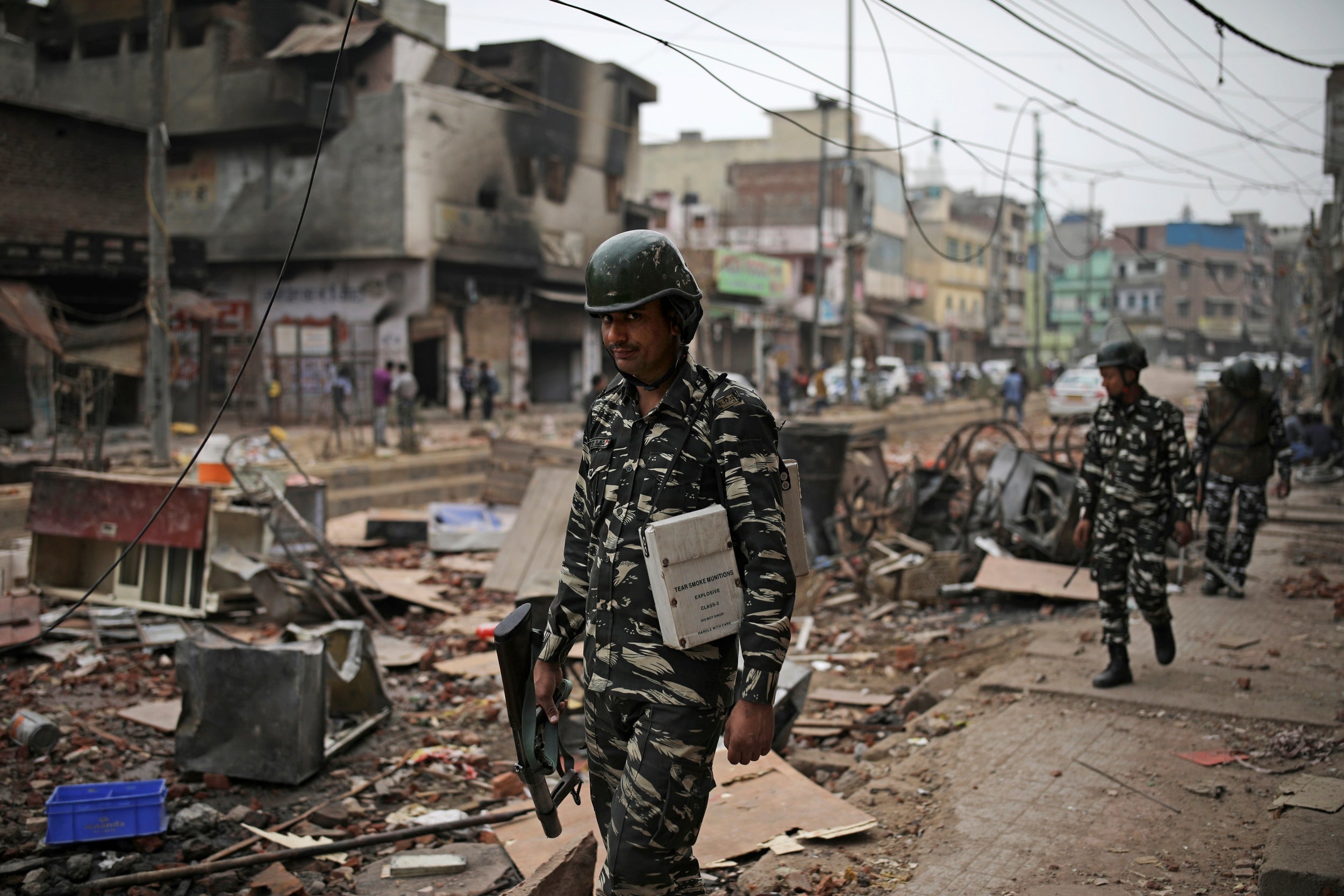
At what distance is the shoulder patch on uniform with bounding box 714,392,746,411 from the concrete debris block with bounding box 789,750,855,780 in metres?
3.10

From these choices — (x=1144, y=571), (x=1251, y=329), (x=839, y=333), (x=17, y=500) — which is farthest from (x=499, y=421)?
(x=1251, y=329)

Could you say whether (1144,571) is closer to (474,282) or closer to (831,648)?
(831,648)

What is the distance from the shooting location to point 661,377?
8.47 feet

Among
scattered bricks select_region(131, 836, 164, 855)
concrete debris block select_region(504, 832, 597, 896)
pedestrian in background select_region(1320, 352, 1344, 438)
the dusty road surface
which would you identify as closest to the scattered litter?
the dusty road surface

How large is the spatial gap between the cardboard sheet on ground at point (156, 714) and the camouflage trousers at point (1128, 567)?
4.82 m

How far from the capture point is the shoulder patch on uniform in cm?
246

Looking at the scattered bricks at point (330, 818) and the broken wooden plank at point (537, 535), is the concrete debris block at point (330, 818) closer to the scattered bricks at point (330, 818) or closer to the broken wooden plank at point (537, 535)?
the scattered bricks at point (330, 818)

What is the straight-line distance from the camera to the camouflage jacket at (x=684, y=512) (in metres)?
2.40

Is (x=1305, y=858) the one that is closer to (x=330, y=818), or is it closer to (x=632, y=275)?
(x=632, y=275)

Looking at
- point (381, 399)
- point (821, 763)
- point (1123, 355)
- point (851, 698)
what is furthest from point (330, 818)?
point (381, 399)

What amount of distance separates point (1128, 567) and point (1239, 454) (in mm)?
3251

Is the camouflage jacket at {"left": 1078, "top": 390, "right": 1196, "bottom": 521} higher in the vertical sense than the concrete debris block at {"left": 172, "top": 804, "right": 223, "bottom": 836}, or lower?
higher

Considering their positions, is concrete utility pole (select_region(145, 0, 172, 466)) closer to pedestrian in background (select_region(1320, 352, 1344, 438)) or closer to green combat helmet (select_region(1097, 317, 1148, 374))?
green combat helmet (select_region(1097, 317, 1148, 374))

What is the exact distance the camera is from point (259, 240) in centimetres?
2775
